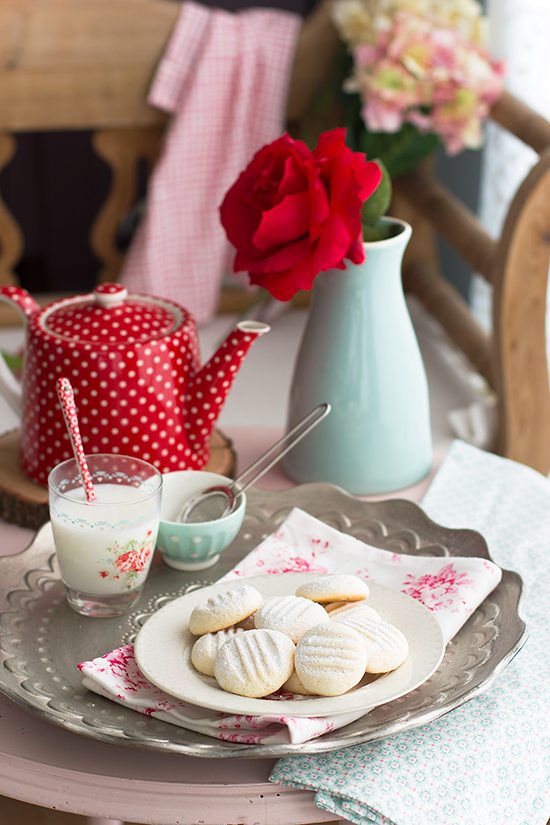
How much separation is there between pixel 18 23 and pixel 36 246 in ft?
3.43

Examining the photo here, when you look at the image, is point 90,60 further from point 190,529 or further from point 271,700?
point 271,700

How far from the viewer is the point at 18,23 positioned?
204cm

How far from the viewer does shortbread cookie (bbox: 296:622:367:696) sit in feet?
2.61

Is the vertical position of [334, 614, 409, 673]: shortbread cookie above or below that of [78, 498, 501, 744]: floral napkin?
above

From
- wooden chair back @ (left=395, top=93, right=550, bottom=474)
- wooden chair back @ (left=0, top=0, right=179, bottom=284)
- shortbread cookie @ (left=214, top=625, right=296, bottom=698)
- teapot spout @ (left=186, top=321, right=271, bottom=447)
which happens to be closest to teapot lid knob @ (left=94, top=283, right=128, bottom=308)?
teapot spout @ (left=186, top=321, right=271, bottom=447)

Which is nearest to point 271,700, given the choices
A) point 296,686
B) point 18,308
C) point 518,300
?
point 296,686

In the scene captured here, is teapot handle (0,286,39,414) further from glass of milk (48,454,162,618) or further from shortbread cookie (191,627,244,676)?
shortbread cookie (191,627,244,676)

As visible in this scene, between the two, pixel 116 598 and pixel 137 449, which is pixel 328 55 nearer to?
pixel 137 449

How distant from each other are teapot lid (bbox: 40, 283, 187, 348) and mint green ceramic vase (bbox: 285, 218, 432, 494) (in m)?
0.15

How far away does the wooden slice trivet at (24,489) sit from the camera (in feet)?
3.74

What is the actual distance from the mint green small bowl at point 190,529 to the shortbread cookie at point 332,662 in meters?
0.23

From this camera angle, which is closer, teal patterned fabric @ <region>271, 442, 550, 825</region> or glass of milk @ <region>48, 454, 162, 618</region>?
teal patterned fabric @ <region>271, 442, 550, 825</region>

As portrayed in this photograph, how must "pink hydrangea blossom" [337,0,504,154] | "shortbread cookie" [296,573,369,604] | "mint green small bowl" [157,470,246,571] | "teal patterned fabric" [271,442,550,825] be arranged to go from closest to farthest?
"teal patterned fabric" [271,442,550,825] → "shortbread cookie" [296,573,369,604] → "mint green small bowl" [157,470,246,571] → "pink hydrangea blossom" [337,0,504,154]

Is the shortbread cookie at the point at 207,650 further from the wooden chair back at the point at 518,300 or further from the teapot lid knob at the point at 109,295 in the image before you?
the wooden chair back at the point at 518,300
